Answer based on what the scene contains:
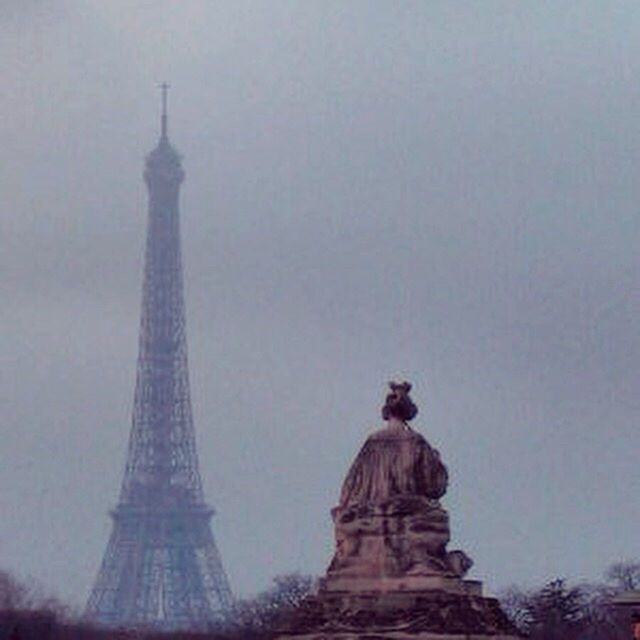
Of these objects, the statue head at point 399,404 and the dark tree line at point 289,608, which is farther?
the dark tree line at point 289,608

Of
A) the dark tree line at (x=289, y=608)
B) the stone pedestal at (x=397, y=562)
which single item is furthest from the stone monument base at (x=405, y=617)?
the dark tree line at (x=289, y=608)

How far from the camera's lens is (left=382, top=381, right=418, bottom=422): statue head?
65000 mm

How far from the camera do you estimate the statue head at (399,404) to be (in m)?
65.0

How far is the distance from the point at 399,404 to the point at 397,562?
414 centimetres

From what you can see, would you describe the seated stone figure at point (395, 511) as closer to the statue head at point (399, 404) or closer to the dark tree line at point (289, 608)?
the statue head at point (399, 404)

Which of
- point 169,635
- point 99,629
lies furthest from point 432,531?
point 99,629

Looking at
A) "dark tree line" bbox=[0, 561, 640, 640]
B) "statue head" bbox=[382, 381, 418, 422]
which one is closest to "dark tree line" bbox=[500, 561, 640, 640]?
"dark tree line" bbox=[0, 561, 640, 640]

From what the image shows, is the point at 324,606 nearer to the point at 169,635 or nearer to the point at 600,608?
the point at 600,608

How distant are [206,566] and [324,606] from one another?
134015 millimetres

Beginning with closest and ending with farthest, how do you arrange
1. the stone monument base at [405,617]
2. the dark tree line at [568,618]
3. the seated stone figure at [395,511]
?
1. the stone monument base at [405,617]
2. the seated stone figure at [395,511]
3. the dark tree line at [568,618]

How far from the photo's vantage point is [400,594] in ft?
206

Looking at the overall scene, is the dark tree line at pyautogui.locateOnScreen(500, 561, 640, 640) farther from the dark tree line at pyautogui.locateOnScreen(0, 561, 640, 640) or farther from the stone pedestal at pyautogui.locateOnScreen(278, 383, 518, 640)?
the stone pedestal at pyautogui.locateOnScreen(278, 383, 518, 640)

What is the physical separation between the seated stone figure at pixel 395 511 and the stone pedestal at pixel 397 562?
2 cm

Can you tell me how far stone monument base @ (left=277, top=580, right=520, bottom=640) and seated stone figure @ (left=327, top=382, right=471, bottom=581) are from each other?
69cm
